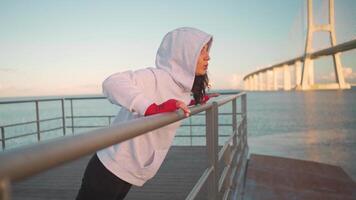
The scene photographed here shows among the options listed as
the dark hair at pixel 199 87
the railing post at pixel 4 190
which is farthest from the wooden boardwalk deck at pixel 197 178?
the railing post at pixel 4 190

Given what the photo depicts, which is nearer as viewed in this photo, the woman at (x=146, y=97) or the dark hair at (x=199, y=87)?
the woman at (x=146, y=97)

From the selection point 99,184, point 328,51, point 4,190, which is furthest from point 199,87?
point 328,51

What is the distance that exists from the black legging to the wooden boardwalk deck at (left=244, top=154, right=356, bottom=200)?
255 cm

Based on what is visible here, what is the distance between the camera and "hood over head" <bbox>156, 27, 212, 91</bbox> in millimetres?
1330

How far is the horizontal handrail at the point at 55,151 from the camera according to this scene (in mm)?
376

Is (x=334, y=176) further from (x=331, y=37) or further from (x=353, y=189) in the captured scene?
(x=331, y=37)

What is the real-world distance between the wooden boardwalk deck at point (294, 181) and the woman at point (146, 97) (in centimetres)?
252

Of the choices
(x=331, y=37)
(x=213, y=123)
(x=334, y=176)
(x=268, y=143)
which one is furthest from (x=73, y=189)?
(x=331, y=37)

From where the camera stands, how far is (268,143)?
18.7 m

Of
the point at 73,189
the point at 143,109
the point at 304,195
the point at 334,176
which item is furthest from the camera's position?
the point at 334,176

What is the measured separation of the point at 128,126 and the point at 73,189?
2405 mm

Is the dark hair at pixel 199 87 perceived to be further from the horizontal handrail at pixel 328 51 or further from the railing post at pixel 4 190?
the horizontal handrail at pixel 328 51

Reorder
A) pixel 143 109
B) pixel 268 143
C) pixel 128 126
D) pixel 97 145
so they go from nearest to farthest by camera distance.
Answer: pixel 97 145, pixel 128 126, pixel 143 109, pixel 268 143

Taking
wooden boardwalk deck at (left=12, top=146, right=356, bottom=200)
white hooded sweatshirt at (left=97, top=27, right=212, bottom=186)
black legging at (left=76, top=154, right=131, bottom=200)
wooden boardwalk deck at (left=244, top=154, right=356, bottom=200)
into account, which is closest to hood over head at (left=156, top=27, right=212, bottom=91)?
white hooded sweatshirt at (left=97, top=27, right=212, bottom=186)
